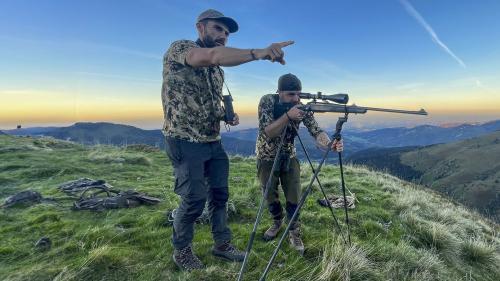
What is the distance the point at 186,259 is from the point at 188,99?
100.0 inches

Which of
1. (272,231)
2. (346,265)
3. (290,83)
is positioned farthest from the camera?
(272,231)

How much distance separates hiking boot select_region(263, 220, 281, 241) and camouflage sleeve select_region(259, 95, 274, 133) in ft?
6.81

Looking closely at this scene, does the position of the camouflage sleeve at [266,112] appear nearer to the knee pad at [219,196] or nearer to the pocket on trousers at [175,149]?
the knee pad at [219,196]

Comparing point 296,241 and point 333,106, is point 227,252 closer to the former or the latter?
point 296,241

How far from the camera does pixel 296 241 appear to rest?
611cm

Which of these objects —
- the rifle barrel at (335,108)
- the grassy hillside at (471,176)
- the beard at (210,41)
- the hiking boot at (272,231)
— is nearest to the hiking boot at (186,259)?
the hiking boot at (272,231)

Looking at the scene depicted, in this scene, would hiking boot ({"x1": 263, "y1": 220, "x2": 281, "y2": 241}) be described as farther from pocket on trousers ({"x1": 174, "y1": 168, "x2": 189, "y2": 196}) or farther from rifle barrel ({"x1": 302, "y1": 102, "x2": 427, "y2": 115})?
rifle barrel ({"x1": 302, "y1": 102, "x2": 427, "y2": 115})

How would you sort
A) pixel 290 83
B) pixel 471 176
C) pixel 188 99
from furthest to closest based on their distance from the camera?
1. pixel 471 176
2. pixel 290 83
3. pixel 188 99

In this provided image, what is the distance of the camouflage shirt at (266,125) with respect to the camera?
20.2ft

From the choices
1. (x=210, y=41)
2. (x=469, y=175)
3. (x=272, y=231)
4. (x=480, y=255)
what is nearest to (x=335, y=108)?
(x=210, y=41)

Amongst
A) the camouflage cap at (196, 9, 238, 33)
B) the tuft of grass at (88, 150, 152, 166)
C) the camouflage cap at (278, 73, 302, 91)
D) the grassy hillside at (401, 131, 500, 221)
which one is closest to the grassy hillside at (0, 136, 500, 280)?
the camouflage cap at (278, 73, 302, 91)

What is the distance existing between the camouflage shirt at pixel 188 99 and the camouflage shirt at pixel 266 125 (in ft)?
4.59

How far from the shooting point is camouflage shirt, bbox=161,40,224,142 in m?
4.51

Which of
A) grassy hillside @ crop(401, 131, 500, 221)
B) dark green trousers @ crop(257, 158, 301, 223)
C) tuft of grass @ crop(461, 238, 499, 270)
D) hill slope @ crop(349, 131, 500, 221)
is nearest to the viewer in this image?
dark green trousers @ crop(257, 158, 301, 223)
